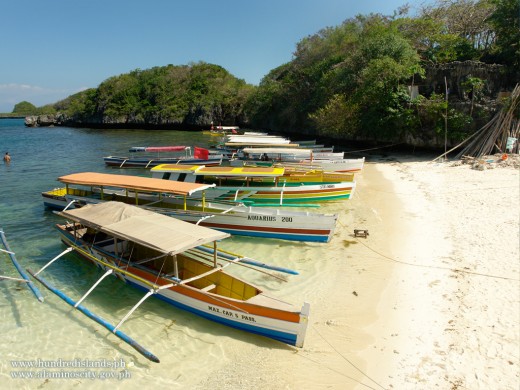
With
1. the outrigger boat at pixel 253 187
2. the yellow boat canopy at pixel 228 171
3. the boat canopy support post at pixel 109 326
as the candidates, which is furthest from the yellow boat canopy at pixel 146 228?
the outrigger boat at pixel 253 187

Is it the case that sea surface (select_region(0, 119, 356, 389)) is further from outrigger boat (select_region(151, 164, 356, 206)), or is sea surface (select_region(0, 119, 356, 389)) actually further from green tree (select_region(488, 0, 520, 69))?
green tree (select_region(488, 0, 520, 69))

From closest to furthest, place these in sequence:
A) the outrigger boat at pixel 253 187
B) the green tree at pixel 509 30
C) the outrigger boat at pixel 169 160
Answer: the outrigger boat at pixel 253 187 < the outrigger boat at pixel 169 160 < the green tree at pixel 509 30

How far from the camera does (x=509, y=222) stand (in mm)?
13438

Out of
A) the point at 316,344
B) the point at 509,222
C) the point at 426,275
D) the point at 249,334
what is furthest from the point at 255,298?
the point at 509,222

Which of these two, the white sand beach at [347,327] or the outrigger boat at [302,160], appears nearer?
the white sand beach at [347,327]

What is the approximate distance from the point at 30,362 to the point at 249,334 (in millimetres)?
5008

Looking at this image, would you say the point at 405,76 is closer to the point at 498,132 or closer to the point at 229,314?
the point at 498,132

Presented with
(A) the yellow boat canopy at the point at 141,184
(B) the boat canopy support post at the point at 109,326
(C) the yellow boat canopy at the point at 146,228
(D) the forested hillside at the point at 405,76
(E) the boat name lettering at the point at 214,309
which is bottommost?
(B) the boat canopy support post at the point at 109,326

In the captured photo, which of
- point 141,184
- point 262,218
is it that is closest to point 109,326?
point 141,184

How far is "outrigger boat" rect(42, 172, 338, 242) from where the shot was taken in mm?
13000

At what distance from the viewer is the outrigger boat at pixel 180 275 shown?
7648mm
